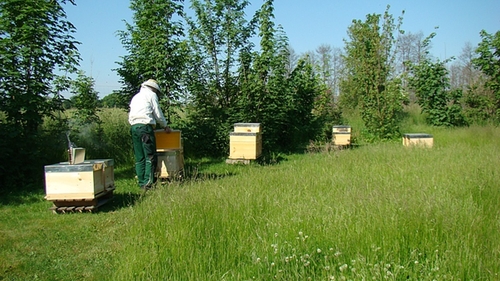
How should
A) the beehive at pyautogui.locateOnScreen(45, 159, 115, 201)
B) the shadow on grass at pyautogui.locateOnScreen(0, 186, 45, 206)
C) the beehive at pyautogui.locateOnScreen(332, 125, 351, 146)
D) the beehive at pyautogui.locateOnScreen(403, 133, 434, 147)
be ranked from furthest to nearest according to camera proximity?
the beehive at pyautogui.locateOnScreen(332, 125, 351, 146) → the beehive at pyautogui.locateOnScreen(403, 133, 434, 147) → the shadow on grass at pyautogui.locateOnScreen(0, 186, 45, 206) → the beehive at pyautogui.locateOnScreen(45, 159, 115, 201)

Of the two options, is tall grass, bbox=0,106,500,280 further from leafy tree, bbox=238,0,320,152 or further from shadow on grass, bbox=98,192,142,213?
leafy tree, bbox=238,0,320,152

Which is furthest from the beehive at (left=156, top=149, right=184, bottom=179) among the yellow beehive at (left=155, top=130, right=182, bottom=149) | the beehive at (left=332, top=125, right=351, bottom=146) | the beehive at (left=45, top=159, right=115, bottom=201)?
the beehive at (left=332, top=125, right=351, bottom=146)

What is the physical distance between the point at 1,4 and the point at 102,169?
370 cm

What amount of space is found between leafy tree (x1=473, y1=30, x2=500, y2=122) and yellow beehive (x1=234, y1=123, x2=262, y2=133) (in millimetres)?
9716

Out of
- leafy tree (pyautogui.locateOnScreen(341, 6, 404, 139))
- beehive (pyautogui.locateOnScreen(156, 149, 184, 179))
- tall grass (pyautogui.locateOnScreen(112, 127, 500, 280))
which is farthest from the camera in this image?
leafy tree (pyautogui.locateOnScreen(341, 6, 404, 139))

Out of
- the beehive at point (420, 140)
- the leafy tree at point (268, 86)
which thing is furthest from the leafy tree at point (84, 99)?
the beehive at point (420, 140)

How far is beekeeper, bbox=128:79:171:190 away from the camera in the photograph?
5.69m

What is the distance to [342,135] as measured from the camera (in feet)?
35.6

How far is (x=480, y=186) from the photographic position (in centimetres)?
448

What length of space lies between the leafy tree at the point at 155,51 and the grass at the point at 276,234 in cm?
380

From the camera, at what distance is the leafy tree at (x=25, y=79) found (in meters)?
6.29

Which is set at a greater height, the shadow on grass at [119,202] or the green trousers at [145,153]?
the green trousers at [145,153]

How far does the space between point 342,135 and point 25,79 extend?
7.83 metres

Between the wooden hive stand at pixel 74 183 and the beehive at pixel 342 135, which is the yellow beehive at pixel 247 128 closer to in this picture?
the beehive at pixel 342 135
